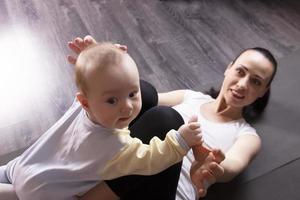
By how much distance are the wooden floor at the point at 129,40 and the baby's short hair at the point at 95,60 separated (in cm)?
80

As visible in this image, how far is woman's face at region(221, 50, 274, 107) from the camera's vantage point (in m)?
1.23

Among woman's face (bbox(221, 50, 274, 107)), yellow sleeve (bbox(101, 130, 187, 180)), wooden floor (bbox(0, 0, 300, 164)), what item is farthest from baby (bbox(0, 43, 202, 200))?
wooden floor (bbox(0, 0, 300, 164))

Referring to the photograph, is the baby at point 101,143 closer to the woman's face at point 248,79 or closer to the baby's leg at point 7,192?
the baby's leg at point 7,192

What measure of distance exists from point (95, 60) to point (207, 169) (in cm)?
40

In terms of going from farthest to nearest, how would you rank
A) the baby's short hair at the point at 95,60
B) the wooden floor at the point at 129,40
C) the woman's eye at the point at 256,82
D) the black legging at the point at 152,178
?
the wooden floor at the point at 129,40, the woman's eye at the point at 256,82, the black legging at the point at 152,178, the baby's short hair at the point at 95,60

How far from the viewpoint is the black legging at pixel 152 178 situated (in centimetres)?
92

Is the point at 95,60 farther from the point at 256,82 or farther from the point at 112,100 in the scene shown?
the point at 256,82

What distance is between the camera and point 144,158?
846 mm

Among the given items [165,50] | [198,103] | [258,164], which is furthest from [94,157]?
[165,50]

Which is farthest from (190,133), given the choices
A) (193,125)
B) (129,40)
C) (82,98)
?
(129,40)

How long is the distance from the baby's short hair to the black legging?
0.70ft

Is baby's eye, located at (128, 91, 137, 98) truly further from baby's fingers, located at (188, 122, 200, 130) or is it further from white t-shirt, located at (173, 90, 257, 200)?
white t-shirt, located at (173, 90, 257, 200)

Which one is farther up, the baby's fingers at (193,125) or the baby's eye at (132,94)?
the baby's eye at (132,94)

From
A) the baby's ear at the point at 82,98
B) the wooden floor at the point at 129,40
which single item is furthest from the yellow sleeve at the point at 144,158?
the wooden floor at the point at 129,40
